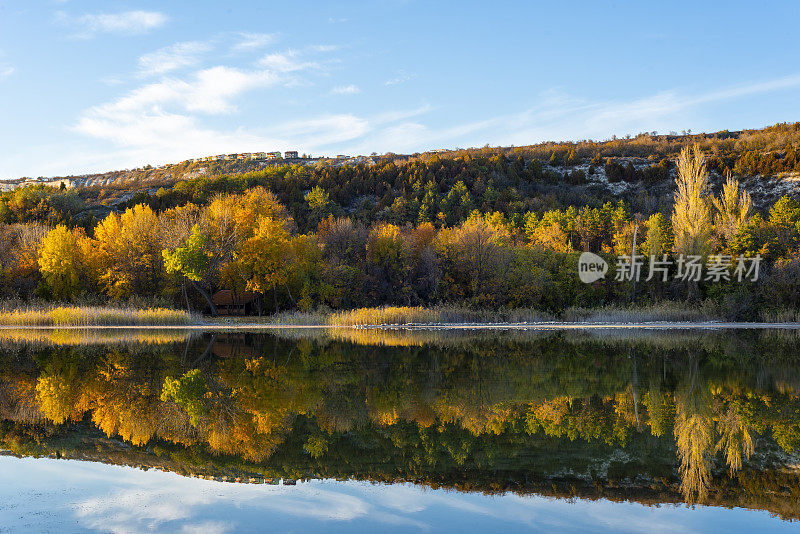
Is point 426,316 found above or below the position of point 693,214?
below

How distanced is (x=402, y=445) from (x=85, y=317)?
85.2ft

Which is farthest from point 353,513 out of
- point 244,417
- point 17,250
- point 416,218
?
point 416,218

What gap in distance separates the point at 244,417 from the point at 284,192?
191 feet

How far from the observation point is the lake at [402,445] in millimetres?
5758

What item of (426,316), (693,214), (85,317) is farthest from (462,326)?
(693,214)

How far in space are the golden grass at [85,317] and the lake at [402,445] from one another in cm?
1457

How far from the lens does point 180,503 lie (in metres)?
6.11

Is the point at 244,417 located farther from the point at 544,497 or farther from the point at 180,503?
the point at 544,497

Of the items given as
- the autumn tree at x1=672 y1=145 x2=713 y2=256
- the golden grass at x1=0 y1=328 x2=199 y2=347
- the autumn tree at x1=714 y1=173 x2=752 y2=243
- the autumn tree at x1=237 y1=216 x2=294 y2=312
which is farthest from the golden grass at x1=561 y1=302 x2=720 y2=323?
the golden grass at x1=0 y1=328 x2=199 y2=347

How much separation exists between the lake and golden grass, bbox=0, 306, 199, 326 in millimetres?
14572

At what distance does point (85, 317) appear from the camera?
29.1 m

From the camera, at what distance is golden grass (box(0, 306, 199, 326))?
1146 inches

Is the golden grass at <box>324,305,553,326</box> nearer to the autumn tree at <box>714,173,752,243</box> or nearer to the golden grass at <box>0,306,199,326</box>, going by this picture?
the golden grass at <box>0,306,199,326</box>

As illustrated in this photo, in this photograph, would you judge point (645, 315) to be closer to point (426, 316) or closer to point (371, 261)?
point (426, 316)
